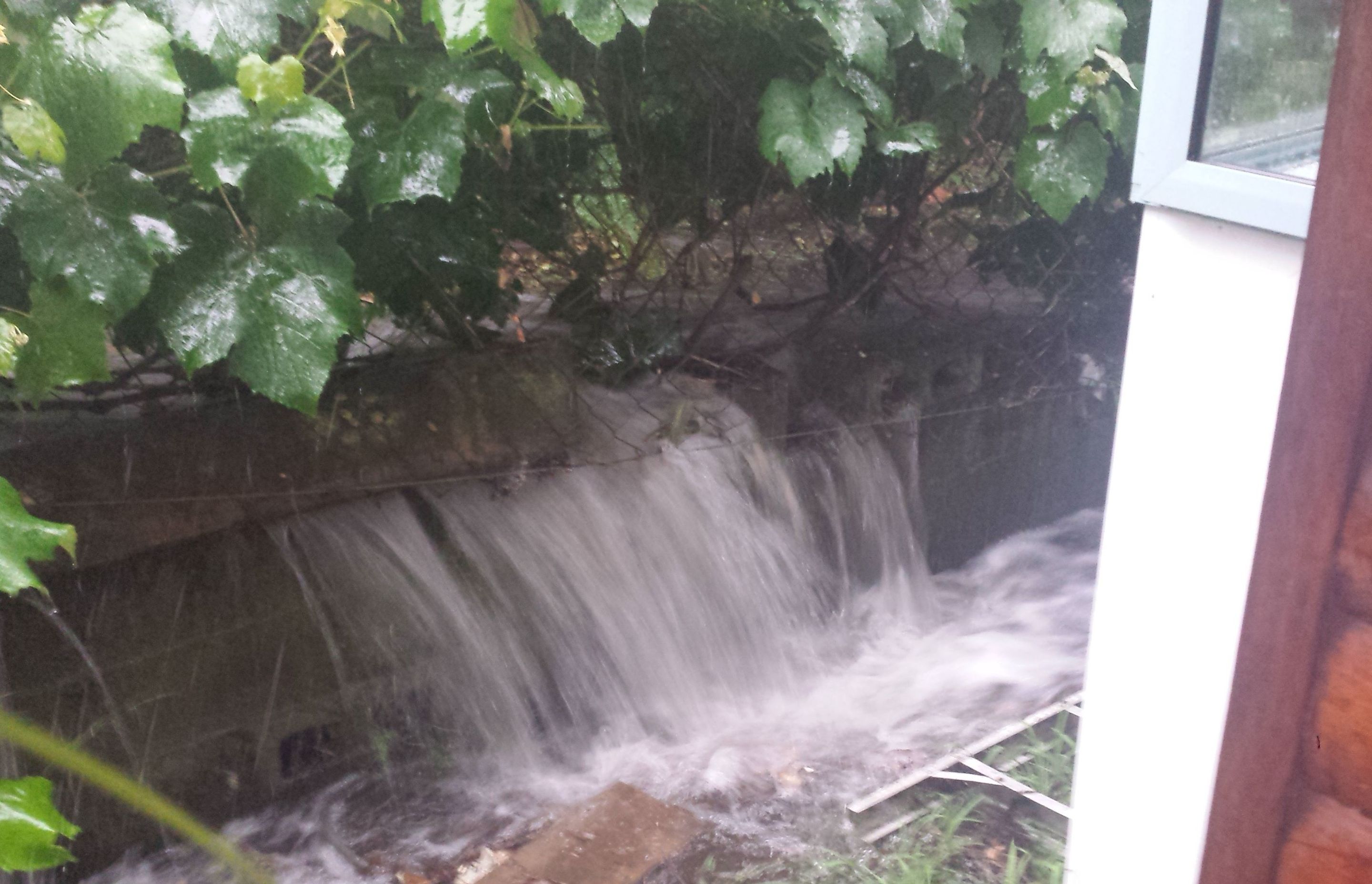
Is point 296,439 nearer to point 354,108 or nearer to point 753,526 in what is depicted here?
point 354,108

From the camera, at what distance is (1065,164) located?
273 cm

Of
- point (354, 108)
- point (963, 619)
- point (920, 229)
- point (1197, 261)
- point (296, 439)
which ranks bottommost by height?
point (963, 619)

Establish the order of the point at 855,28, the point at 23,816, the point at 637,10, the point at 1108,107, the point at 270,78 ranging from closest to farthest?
1. the point at 23,816
2. the point at 270,78
3. the point at 637,10
4. the point at 855,28
5. the point at 1108,107

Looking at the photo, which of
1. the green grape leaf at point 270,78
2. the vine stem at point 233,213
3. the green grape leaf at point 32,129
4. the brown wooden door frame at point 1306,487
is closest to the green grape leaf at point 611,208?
the vine stem at point 233,213

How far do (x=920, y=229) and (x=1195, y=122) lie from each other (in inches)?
132

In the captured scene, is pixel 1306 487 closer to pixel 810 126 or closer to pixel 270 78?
pixel 270 78

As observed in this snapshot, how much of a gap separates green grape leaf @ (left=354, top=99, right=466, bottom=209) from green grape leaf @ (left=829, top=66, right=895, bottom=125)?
95 cm

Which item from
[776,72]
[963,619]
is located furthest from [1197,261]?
[963,619]

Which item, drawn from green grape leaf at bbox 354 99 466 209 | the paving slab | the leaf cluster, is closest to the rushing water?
the paving slab

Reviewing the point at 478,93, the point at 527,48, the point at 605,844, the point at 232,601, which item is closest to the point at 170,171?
the point at 478,93

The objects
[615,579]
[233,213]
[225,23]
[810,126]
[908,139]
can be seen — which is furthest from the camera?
[615,579]

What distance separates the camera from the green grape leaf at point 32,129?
141 centimetres

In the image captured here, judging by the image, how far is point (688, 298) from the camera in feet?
13.3

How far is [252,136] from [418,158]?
11.9 inches
